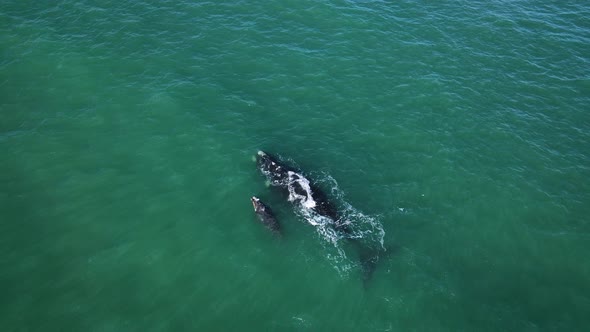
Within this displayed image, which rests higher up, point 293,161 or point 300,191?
point 293,161

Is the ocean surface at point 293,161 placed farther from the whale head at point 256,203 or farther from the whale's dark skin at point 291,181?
the whale's dark skin at point 291,181

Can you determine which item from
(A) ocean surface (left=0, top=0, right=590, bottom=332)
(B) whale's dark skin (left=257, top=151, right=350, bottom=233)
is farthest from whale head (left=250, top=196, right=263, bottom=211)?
(B) whale's dark skin (left=257, top=151, right=350, bottom=233)

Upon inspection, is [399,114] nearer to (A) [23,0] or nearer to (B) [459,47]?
(B) [459,47]

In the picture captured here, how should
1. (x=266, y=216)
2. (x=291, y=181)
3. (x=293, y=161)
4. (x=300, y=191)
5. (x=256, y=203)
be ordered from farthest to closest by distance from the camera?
(x=293, y=161) < (x=291, y=181) < (x=300, y=191) < (x=256, y=203) < (x=266, y=216)

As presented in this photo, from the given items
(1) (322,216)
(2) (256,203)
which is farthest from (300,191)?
(2) (256,203)

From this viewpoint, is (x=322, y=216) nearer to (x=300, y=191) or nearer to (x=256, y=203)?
(x=300, y=191)

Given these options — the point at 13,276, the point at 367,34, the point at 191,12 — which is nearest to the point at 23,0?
the point at 191,12
